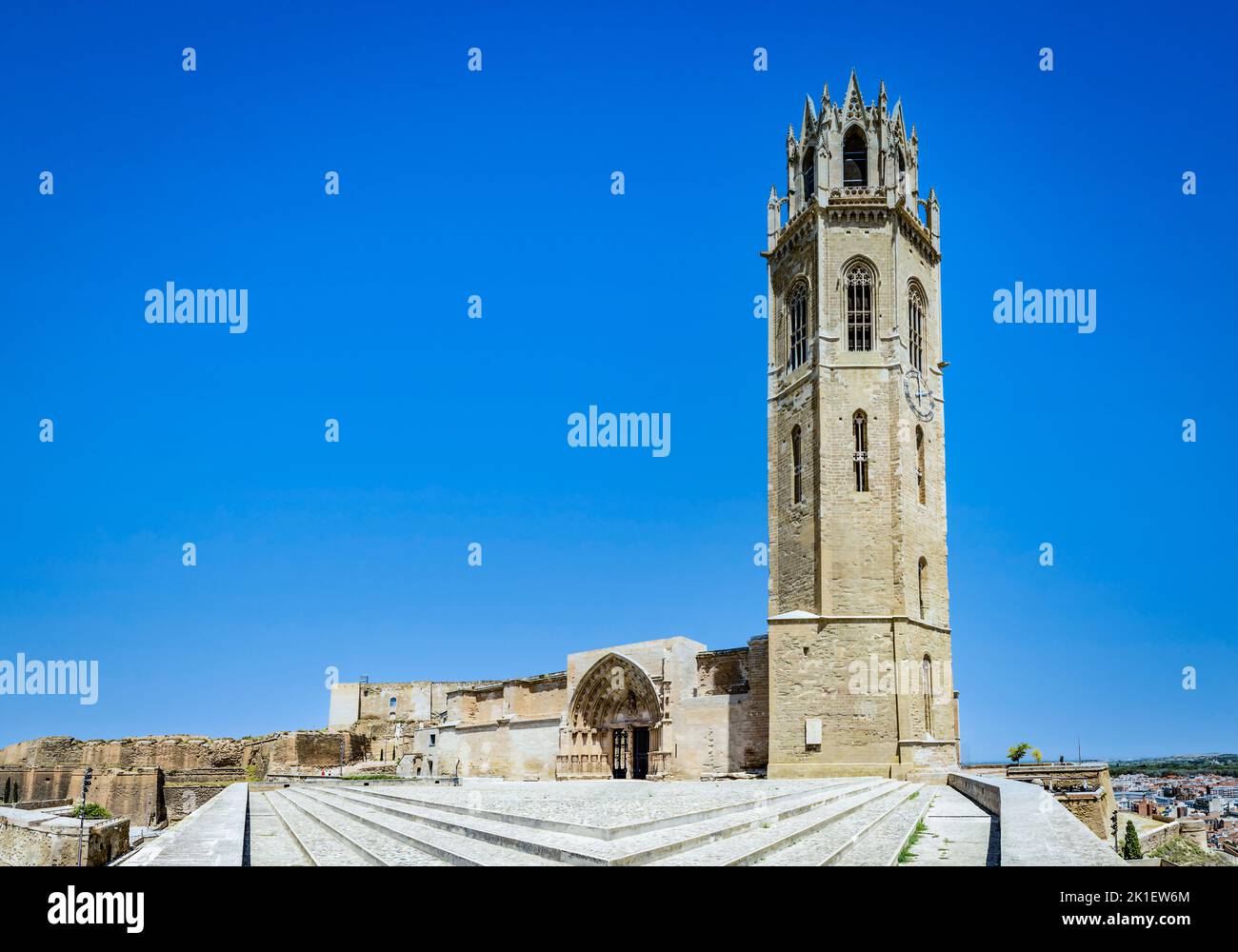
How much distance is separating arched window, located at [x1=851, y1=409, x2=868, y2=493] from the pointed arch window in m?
3.09

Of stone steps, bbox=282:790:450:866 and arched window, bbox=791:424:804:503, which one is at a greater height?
arched window, bbox=791:424:804:503

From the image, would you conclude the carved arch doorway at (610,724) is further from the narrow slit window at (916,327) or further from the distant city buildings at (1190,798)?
the distant city buildings at (1190,798)

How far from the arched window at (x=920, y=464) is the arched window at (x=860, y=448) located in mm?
2198

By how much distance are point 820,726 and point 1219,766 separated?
15.6 meters

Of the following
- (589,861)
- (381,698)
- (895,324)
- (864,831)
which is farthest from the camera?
(381,698)

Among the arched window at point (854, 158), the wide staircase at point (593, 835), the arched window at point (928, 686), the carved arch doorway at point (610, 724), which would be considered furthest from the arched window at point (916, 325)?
the wide staircase at point (593, 835)

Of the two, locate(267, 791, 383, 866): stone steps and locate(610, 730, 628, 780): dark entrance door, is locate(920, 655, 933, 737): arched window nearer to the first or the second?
locate(610, 730, 628, 780): dark entrance door

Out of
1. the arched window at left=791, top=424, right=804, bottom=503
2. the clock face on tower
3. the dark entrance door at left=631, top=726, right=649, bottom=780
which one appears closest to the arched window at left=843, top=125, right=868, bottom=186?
the clock face on tower

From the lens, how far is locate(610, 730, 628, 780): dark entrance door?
39875mm

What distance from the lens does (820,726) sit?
3045cm

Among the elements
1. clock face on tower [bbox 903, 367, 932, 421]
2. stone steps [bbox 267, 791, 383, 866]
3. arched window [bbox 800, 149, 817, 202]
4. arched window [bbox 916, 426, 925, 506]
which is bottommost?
stone steps [bbox 267, 791, 383, 866]
